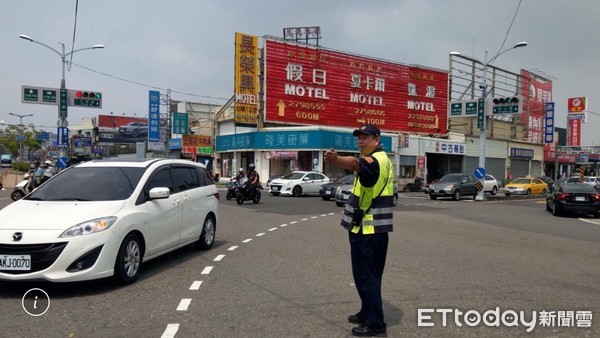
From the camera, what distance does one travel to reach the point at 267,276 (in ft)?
21.7

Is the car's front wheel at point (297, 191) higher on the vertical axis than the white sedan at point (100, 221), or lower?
lower

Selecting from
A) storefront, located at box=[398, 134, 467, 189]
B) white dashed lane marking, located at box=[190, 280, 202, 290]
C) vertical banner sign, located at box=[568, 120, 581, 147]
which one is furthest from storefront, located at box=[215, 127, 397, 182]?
vertical banner sign, located at box=[568, 120, 581, 147]

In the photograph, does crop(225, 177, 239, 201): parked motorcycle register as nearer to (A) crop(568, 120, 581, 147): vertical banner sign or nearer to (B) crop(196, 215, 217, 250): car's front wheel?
(B) crop(196, 215, 217, 250): car's front wheel

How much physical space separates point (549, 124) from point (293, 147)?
3009 cm

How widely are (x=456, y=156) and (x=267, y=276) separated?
42.7 meters

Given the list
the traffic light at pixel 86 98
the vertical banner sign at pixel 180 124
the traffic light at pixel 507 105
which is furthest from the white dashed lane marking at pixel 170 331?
the vertical banner sign at pixel 180 124

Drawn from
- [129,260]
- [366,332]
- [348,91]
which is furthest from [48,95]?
[366,332]

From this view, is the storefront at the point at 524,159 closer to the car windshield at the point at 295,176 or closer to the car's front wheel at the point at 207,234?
the car windshield at the point at 295,176

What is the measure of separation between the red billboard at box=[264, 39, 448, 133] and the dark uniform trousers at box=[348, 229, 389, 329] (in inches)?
1260

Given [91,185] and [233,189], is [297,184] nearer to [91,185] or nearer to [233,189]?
[233,189]

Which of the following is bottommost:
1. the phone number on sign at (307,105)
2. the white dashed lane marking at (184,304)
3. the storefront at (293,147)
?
the white dashed lane marking at (184,304)

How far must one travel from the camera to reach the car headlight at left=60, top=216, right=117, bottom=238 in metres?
5.39

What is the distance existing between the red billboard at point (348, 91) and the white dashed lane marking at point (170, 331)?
31749mm

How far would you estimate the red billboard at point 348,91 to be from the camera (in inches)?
1426
